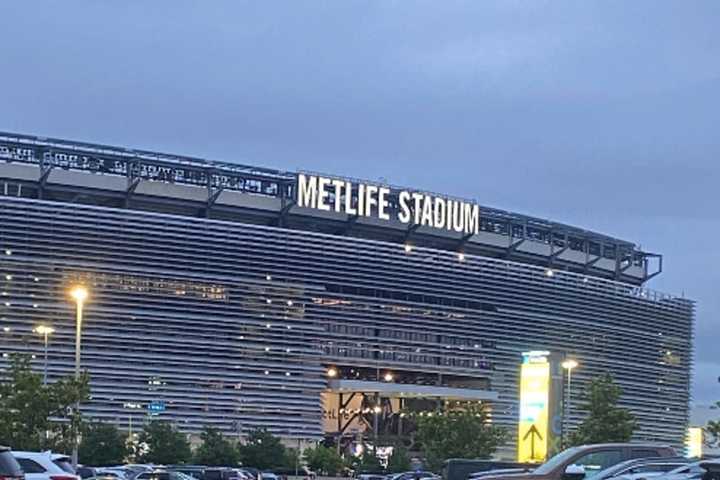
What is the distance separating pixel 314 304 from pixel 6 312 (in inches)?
1041

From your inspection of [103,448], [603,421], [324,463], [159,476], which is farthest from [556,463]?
[324,463]

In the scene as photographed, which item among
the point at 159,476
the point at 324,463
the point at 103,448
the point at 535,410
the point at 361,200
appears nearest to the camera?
the point at 159,476

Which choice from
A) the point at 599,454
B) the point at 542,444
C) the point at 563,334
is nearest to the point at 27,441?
the point at 542,444

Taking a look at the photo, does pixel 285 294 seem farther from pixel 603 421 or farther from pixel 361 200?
pixel 603 421

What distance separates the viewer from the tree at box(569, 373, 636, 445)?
71750mm

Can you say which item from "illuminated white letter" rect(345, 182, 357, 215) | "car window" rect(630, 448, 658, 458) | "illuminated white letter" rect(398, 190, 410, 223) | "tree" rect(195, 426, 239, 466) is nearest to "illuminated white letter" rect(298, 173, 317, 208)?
"illuminated white letter" rect(345, 182, 357, 215)

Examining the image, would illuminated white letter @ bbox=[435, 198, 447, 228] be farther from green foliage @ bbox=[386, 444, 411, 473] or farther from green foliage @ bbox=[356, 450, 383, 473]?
green foliage @ bbox=[386, 444, 411, 473]

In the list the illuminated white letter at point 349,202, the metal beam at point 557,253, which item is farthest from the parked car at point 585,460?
the metal beam at point 557,253

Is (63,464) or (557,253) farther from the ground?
(557,253)

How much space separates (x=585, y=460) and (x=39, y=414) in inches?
1310

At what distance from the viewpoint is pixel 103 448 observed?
89.1 m

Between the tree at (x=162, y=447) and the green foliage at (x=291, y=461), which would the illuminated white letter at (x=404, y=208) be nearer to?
the green foliage at (x=291, y=461)

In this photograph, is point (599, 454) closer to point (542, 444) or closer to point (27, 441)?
point (542, 444)

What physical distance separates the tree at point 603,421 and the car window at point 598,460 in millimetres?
43471
